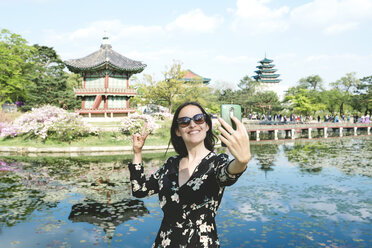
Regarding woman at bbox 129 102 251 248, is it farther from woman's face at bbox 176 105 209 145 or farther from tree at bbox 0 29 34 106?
tree at bbox 0 29 34 106

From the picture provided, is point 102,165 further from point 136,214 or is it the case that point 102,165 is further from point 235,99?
point 235,99

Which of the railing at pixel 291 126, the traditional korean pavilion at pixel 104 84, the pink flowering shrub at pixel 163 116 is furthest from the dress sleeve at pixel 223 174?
the pink flowering shrub at pixel 163 116

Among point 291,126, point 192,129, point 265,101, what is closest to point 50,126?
point 192,129

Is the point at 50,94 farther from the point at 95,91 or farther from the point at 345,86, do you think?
the point at 345,86

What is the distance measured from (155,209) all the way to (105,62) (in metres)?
24.7

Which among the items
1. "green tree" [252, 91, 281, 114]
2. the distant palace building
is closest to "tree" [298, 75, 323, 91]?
the distant palace building

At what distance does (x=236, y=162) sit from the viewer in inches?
73.2

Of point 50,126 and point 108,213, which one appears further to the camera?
point 50,126

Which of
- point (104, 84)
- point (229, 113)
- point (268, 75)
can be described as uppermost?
point (268, 75)

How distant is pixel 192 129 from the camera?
2480 millimetres

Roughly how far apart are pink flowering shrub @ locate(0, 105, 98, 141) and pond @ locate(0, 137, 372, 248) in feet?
26.7

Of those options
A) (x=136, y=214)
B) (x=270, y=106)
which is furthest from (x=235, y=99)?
(x=136, y=214)

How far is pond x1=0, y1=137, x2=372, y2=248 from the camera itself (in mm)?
6855

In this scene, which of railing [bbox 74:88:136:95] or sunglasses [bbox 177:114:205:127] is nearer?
sunglasses [bbox 177:114:205:127]
